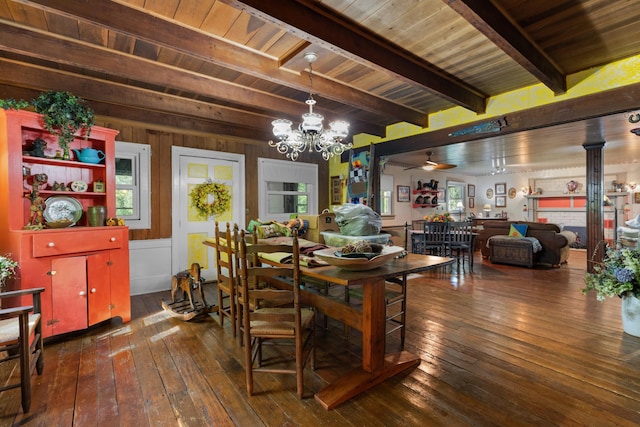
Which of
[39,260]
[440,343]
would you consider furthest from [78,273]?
[440,343]

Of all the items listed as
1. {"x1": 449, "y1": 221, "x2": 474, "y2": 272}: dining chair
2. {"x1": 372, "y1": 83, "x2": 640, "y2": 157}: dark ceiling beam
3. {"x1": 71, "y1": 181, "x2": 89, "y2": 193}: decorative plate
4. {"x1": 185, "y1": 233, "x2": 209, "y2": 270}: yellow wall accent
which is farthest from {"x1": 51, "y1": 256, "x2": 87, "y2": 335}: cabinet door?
{"x1": 449, "y1": 221, "x2": 474, "y2": 272}: dining chair

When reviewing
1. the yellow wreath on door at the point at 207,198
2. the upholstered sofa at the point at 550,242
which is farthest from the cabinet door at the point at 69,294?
the upholstered sofa at the point at 550,242

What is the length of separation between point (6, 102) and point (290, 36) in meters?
2.42

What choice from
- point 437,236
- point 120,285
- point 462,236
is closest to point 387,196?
point 437,236

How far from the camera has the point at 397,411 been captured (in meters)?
1.73

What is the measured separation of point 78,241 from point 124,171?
183 centimetres

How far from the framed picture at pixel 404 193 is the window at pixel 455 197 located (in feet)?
7.46

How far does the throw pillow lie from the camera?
5.82 metres

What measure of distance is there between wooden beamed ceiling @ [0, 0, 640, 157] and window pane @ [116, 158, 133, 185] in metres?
0.73

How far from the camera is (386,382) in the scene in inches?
79.9

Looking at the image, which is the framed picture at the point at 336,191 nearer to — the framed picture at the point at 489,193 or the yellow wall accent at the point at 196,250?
the yellow wall accent at the point at 196,250

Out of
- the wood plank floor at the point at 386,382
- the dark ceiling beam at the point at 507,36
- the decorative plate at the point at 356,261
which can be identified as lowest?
the wood plank floor at the point at 386,382

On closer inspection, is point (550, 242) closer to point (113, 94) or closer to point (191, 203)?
point (191, 203)

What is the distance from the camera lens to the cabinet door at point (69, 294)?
8.70 ft
